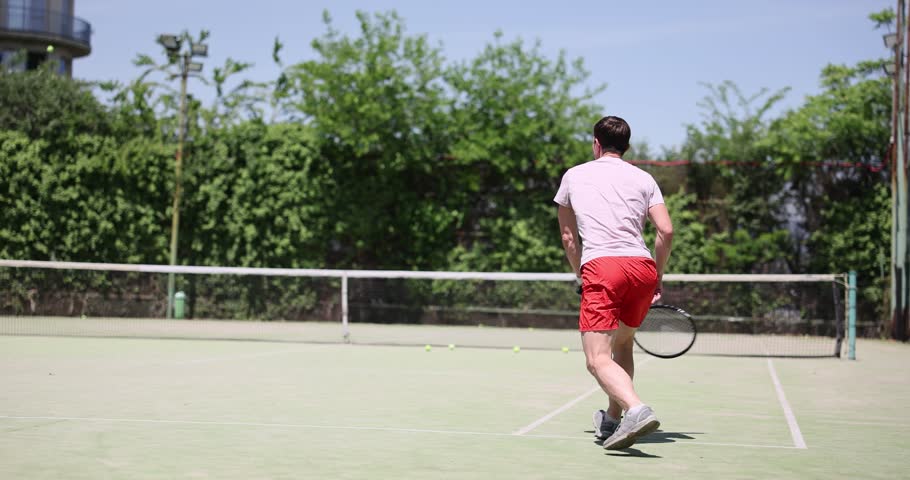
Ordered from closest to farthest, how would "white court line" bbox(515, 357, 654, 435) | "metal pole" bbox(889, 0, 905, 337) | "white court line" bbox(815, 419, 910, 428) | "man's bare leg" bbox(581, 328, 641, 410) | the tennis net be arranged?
"man's bare leg" bbox(581, 328, 641, 410) < "white court line" bbox(515, 357, 654, 435) < "white court line" bbox(815, 419, 910, 428) < the tennis net < "metal pole" bbox(889, 0, 905, 337)

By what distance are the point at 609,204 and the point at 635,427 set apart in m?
1.14

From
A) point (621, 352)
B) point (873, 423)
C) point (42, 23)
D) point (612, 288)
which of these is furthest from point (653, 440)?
point (42, 23)

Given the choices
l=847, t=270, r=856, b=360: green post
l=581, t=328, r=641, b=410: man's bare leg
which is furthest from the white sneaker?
l=847, t=270, r=856, b=360: green post

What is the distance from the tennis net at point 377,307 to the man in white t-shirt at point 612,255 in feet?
35.1

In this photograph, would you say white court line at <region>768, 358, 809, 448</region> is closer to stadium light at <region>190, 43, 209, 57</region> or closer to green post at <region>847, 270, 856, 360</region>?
green post at <region>847, 270, 856, 360</region>

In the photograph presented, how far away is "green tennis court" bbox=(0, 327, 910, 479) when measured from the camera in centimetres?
540

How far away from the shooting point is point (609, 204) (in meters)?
5.94

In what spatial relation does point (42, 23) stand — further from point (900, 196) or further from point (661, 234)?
point (661, 234)

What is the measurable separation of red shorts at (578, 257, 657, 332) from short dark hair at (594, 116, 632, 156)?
2.12 ft

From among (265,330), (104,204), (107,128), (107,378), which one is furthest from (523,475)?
(107,128)

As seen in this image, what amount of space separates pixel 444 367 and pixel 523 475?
22.0ft

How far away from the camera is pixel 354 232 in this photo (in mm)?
Result: 20953

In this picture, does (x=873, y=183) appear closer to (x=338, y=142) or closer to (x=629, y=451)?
(x=338, y=142)

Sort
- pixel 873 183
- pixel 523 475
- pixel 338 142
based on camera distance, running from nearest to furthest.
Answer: pixel 523 475
pixel 873 183
pixel 338 142
